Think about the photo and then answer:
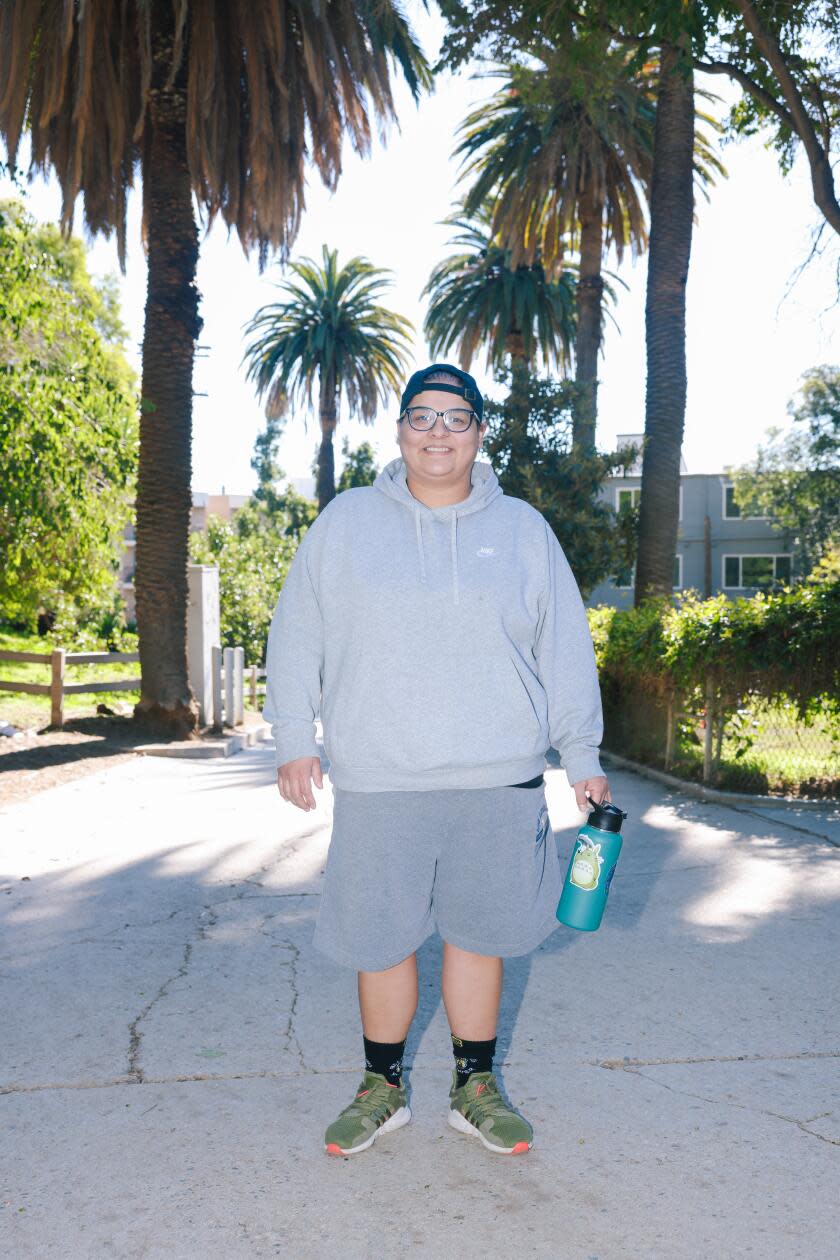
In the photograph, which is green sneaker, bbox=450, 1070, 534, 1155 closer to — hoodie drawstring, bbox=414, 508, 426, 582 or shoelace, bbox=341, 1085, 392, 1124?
shoelace, bbox=341, 1085, 392, 1124

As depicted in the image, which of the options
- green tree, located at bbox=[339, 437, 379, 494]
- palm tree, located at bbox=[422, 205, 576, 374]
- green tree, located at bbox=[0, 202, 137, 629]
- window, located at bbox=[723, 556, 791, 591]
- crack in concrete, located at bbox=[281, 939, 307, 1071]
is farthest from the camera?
green tree, located at bbox=[339, 437, 379, 494]

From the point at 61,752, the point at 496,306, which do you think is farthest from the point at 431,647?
the point at 496,306

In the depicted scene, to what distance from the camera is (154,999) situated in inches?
168

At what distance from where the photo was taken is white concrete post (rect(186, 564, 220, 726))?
16.6 m

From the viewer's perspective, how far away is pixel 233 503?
299 ft

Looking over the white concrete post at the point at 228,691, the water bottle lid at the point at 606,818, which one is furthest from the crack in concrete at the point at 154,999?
the white concrete post at the point at 228,691

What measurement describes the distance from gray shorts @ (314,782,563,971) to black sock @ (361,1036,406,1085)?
0.29 metres

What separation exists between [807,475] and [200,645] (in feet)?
93.4

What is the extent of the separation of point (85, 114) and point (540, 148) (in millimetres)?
11995

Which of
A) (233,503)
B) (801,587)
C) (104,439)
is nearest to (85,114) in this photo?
(104,439)

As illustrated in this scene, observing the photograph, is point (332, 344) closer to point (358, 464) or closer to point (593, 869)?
point (358, 464)

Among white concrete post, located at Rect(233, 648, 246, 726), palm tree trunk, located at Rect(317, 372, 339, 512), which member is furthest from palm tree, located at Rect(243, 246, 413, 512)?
white concrete post, located at Rect(233, 648, 246, 726)

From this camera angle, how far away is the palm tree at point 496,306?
3067 centimetres

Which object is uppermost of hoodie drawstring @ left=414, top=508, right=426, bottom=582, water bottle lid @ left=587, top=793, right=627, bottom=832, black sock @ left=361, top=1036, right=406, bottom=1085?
hoodie drawstring @ left=414, top=508, right=426, bottom=582
